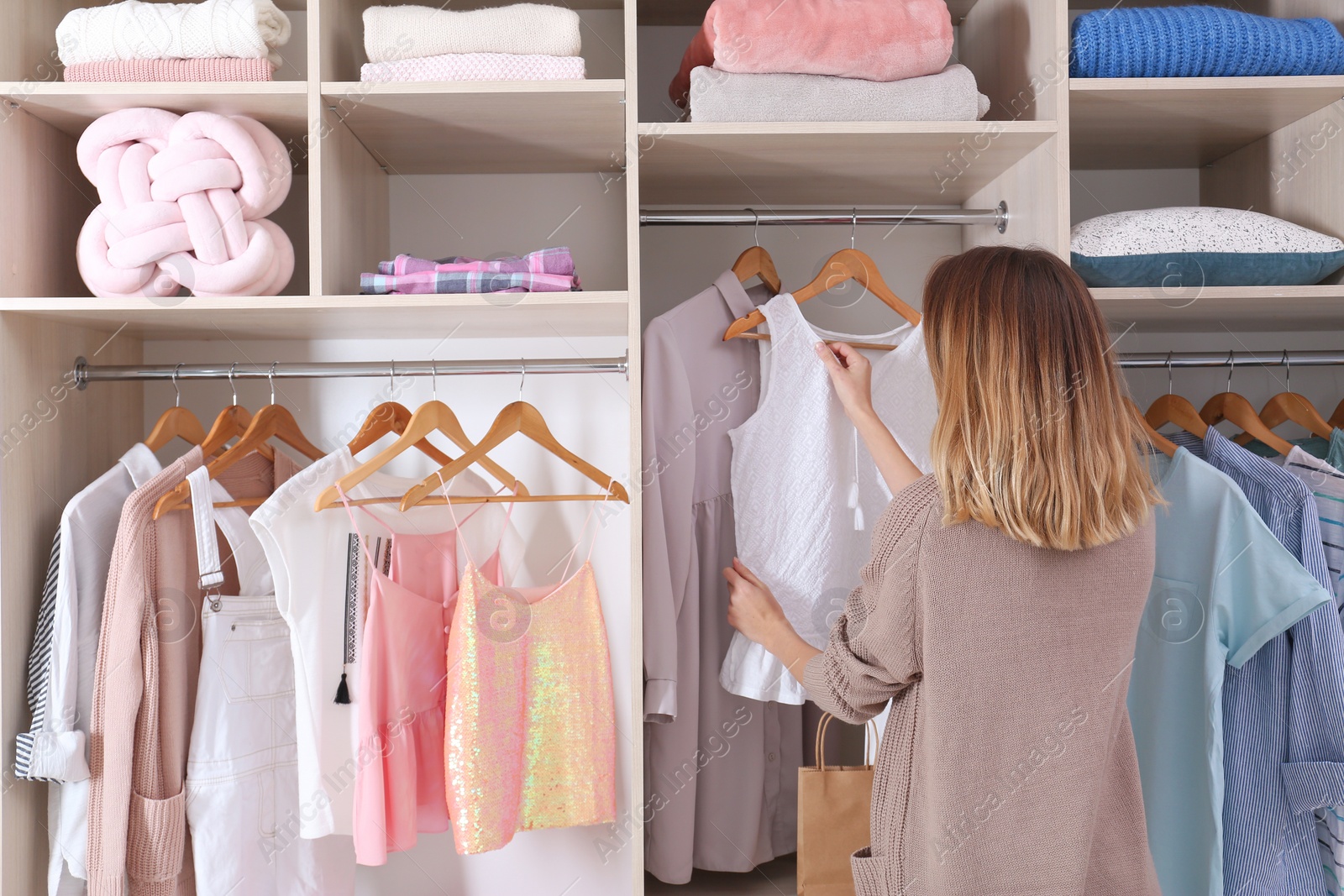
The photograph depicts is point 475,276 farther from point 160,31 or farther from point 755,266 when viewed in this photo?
point 160,31

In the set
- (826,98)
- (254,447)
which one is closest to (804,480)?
(826,98)

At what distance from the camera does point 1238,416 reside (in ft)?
5.41

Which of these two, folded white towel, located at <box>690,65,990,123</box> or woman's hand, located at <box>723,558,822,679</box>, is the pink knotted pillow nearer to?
folded white towel, located at <box>690,65,990,123</box>

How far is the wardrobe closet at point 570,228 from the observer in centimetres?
140

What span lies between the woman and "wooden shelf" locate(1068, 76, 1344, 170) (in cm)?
58

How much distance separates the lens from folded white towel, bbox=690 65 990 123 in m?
1.43

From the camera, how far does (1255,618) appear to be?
4.50ft

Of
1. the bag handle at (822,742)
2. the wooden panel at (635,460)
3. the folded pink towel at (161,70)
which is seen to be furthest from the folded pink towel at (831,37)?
the bag handle at (822,742)

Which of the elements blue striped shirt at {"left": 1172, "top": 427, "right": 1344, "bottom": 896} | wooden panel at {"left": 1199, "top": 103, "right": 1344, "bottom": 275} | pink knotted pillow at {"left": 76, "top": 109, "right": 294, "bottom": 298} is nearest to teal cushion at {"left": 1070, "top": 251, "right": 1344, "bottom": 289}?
wooden panel at {"left": 1199, "top": 103, "right": 1344, "bottom": 275}

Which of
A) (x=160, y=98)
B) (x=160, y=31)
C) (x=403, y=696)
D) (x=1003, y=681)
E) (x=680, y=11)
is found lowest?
(x=403, y=696)

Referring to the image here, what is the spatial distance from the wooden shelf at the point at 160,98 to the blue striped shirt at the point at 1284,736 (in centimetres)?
173

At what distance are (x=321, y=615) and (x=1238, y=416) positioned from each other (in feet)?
5.46

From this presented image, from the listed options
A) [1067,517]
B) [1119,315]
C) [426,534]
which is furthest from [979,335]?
[426,534]

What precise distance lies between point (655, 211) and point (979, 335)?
69 centimetres
